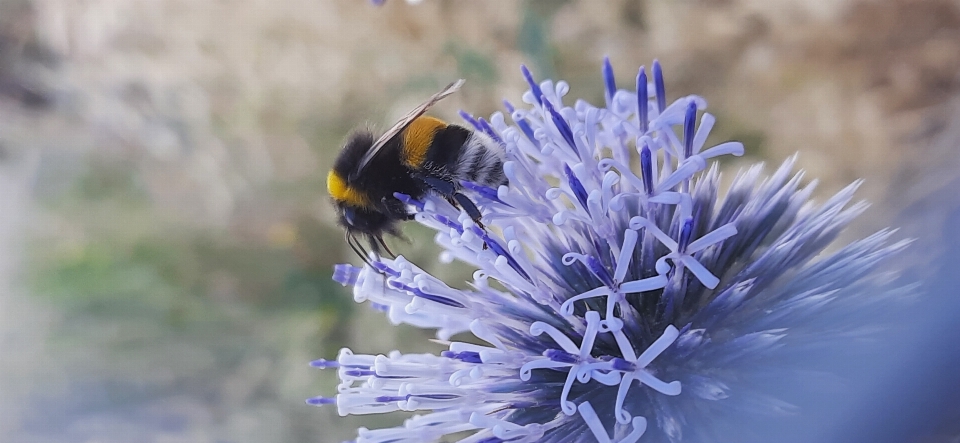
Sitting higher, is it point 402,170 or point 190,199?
point 190,199

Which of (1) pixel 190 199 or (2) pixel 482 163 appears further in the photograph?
(1) pixel 190 199

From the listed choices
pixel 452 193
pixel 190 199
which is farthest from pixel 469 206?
pixel 190 199

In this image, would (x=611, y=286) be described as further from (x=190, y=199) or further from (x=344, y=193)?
(x=190, y=199)

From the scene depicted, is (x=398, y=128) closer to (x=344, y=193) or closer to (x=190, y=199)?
(x=344, y=193)

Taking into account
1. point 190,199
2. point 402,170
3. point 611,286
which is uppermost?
point 190,199

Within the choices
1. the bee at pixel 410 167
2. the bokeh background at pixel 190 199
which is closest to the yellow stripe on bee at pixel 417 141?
the bee at pixel 410 167

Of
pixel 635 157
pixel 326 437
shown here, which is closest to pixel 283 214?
pixel 326 437

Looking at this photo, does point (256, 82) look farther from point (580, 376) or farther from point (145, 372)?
point (580, 376)
